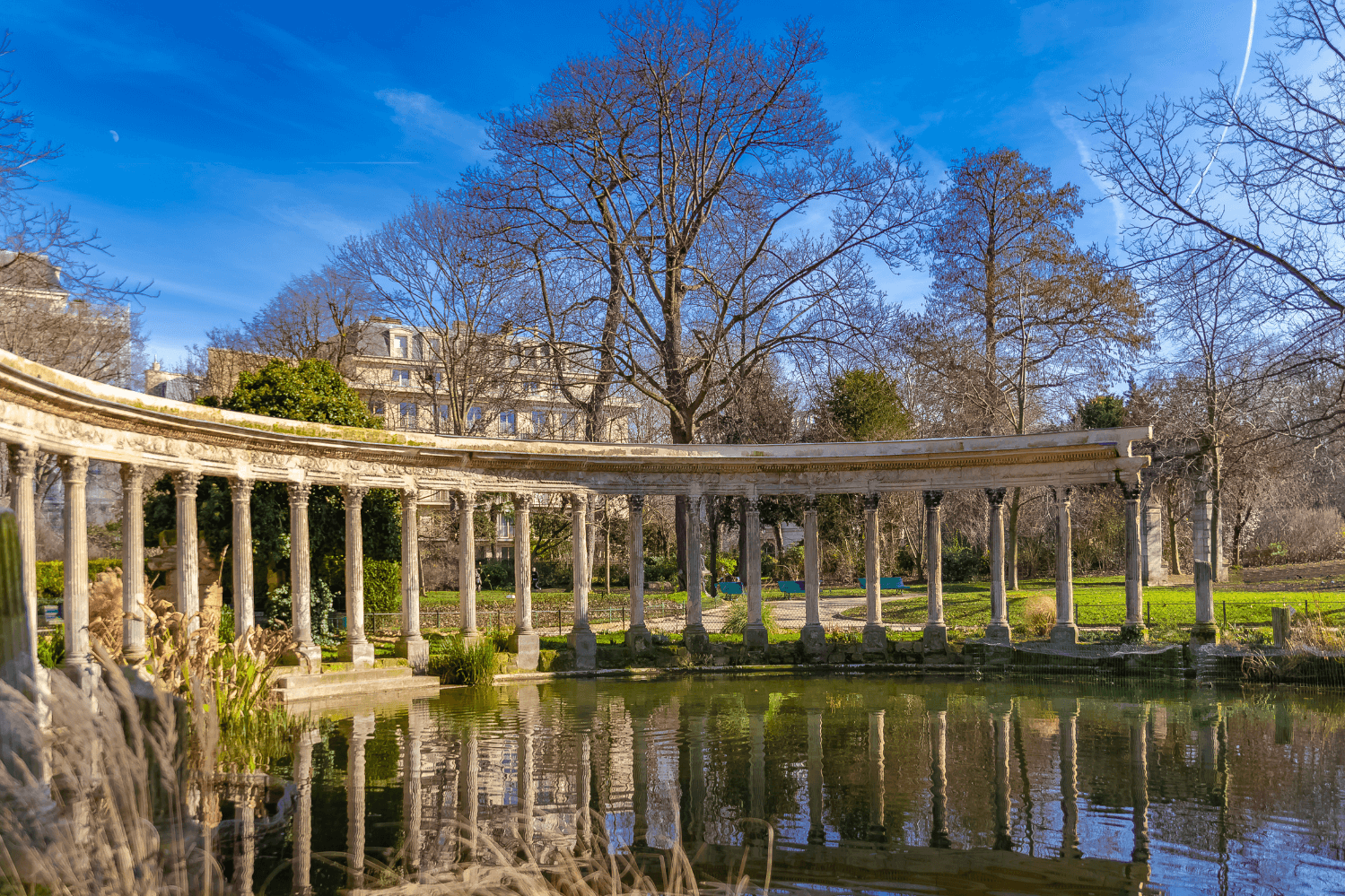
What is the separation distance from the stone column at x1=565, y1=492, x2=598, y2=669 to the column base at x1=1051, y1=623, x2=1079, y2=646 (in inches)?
508

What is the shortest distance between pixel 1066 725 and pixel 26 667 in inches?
627

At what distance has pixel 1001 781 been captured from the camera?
12.5 metres

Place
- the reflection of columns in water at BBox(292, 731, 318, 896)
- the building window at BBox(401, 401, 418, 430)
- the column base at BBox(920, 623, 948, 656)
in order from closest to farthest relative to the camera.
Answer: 1. the reflection of columns in water at BBox(292, 731, 318, 896)
2. the column base at BBox(920, 623, 948, 656)
3. the building window at BBox(401, 401, 418, 430)

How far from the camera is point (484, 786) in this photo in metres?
12.4

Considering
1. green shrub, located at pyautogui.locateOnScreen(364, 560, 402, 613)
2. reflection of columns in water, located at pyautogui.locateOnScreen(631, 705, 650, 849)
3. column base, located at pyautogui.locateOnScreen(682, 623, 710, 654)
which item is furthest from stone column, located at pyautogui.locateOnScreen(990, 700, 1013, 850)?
green shrub, located at pyautogui.locateOnScreen(364, 560, 402, 613)

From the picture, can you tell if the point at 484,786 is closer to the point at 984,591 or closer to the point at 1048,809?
the point at 1048,809

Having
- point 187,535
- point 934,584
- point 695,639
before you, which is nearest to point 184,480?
point 187,535

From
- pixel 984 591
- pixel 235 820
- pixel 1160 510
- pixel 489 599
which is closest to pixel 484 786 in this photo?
pixel 235 820

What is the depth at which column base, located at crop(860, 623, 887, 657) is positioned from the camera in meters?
26.6

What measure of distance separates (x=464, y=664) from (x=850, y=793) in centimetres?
1398

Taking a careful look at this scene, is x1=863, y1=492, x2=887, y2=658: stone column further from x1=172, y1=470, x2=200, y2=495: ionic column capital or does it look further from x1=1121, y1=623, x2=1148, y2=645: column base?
x1=172, y1=470, x2=200, y2=495: ionic column capital

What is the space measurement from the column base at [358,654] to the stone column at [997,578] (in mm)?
17174

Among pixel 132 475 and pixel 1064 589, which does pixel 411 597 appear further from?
pixel 1064 589

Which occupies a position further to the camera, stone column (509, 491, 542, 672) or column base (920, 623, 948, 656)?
column base (920, 623, 948, 656)
